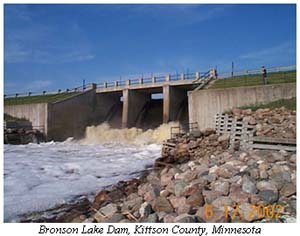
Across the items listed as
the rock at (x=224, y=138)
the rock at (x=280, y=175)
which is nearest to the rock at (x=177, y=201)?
the rock at (x=280, y=175)

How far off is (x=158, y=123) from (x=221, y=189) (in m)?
18.1

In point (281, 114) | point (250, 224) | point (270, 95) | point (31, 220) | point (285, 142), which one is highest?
point (270, 95)

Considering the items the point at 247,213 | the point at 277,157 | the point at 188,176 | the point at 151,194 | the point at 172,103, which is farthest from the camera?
the point at 172,103

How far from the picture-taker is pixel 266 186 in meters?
4.30

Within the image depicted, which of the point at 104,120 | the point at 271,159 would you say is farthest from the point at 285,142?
the point at 104,120

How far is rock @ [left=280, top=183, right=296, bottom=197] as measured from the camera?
13.5 ft

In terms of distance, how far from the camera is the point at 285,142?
7012 mm

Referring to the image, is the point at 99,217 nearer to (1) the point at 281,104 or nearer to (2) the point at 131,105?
(1) the point at 281,104

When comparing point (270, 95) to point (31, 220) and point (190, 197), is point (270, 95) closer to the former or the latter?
point (190, 197)

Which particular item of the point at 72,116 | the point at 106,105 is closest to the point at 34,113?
the point at 72,116

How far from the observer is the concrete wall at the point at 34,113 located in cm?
1978

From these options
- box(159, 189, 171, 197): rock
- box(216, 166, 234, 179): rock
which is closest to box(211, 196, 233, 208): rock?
box(159, 189, 171, 197): rock
